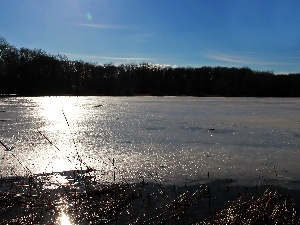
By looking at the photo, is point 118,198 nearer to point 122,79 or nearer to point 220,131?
point 220,131

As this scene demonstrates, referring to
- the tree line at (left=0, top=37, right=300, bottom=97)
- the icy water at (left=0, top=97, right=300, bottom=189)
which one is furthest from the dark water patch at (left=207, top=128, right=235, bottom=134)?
the tree line at (left=0, top=37, right=300, bottom=97)

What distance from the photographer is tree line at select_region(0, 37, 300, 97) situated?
62094 millimetres

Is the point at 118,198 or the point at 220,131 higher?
the point at 220,131

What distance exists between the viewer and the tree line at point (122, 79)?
204 feet

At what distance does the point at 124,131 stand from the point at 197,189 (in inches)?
234

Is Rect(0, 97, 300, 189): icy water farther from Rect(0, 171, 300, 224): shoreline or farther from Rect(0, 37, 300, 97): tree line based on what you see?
Rect(0, 37, 300, 97): tree line

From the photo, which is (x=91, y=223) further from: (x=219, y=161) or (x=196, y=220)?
(x=219, y=161)

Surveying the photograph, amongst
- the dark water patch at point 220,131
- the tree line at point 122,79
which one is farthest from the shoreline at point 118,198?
the tree line at point 122,79

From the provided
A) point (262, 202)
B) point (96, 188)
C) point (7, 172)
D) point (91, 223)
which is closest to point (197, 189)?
point (262, 202)

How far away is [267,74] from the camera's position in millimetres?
72062

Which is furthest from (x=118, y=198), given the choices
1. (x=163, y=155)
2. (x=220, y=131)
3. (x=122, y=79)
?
(x=122, y=79)

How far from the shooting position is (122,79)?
7262 cm

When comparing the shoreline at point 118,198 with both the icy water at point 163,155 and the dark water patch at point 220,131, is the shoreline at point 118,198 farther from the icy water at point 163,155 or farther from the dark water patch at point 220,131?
the dark water patch at point 220,131

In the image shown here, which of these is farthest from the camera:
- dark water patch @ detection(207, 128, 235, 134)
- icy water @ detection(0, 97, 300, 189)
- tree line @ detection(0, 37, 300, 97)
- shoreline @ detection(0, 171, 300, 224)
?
tree line @ detection(0, 37, 300, 97)
